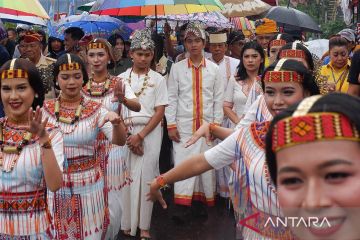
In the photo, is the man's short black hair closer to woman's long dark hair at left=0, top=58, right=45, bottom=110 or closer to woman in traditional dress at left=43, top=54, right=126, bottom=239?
woman in traditional dress at left=43, top=54, right=126, bottom=239

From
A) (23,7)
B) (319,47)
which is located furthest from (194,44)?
(319,47)

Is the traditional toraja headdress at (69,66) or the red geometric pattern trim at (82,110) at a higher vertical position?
the traditional toraja headdress at (69,66)

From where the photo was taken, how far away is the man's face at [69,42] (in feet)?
25.3

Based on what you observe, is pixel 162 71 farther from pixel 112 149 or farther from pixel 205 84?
pixel 112 149

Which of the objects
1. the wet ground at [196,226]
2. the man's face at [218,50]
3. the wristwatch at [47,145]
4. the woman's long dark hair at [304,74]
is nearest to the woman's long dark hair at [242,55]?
the man's face at [218,50]

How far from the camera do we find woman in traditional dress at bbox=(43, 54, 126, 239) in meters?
4.24

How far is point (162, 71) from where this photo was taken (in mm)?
6672

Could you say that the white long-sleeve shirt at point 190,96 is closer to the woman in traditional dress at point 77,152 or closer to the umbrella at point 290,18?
the woman in traditional dress at point 77,152

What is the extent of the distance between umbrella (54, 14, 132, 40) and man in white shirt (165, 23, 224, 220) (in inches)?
90.7

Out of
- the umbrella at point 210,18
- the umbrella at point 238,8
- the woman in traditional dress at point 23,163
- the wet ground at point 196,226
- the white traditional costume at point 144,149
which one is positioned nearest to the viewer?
the woman in traditional dress at point 23,163

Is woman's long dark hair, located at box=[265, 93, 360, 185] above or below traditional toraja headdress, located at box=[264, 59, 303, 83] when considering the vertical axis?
above

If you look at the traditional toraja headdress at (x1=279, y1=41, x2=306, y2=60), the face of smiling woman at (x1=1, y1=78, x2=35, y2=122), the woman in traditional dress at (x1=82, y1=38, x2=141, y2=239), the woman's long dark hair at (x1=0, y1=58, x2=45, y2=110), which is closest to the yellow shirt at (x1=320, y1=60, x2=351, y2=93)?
the traditional toraja headdress at (x1=279, y1=41, x2=306, y2=60)

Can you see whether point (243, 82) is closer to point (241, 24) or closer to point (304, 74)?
point (304, 74)

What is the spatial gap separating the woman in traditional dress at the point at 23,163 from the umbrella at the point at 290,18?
308 inches
